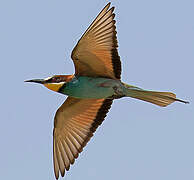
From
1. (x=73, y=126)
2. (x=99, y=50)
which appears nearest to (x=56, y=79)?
(x=99, y=50)

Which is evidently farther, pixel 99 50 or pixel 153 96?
pixel 99 50

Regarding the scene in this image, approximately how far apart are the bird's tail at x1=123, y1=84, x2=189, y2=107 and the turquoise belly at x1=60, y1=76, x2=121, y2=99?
0.48 ft

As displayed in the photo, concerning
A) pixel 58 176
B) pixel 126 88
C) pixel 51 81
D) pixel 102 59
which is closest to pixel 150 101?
pixel 126 88

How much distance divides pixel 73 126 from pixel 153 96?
1.17m

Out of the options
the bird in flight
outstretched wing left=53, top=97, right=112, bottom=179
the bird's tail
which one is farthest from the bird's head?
the bird's tail

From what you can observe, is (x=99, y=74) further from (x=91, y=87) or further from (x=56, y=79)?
(x=56, y=79)

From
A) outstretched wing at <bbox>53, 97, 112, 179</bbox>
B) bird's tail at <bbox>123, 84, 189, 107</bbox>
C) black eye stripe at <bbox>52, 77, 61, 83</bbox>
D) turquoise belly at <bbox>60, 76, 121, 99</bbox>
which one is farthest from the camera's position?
outstretched wing at <bbox>53, 97, 112, 179</bbox>

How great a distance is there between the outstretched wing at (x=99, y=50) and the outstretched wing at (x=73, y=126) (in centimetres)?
52

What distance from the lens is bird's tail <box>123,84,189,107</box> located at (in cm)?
491

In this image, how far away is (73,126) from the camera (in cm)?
578

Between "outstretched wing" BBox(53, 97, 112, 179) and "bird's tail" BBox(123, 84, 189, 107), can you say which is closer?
"bird's tail" BBox(123, 84, 189, 107)

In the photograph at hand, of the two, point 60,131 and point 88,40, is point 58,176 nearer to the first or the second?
point 60,131

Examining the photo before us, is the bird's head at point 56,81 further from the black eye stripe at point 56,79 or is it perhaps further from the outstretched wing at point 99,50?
the outstretched wing at point 99,50

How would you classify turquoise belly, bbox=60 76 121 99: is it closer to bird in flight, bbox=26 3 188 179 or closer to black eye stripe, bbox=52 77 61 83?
bird in flight, bbox=26 3 188 179
